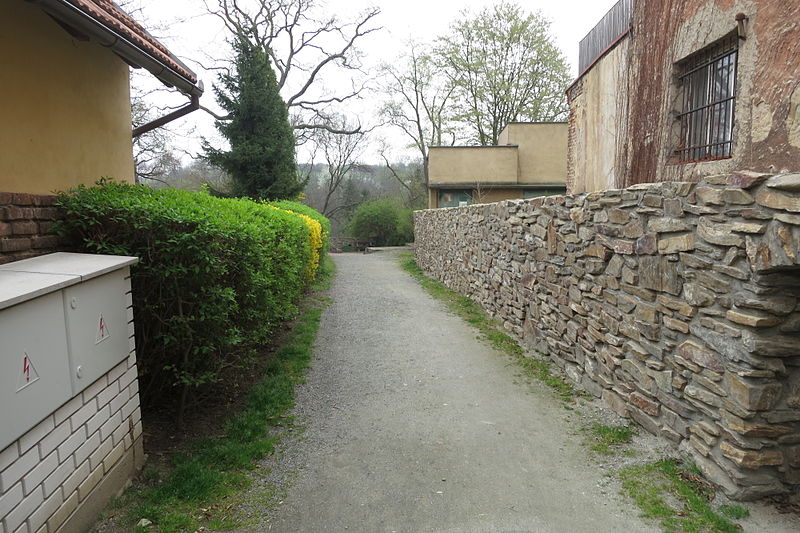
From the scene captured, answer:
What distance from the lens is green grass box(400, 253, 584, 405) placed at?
16.7ft

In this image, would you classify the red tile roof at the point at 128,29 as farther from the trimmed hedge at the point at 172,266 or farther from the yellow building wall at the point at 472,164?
the yellow building wall at the point at 472,164

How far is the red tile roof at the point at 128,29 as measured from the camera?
10.9 feet

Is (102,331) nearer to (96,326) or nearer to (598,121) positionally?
(96,326)

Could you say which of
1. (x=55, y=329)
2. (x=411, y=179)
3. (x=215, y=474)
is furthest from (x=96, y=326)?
(x=411, y=179)

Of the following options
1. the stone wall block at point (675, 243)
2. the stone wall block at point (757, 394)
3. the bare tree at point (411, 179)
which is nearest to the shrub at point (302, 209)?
the stone wall block at point (675, 243)

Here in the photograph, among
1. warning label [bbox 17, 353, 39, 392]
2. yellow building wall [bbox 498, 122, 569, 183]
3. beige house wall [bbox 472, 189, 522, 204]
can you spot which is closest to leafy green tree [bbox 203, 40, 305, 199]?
beige house wall [bbox 472, 189, 522, 204]

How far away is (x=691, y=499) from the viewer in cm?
298

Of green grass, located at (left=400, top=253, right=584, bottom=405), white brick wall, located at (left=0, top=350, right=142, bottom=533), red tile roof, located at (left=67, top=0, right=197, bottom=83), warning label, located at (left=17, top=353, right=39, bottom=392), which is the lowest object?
green grass, located at (left=400, top=253, right=584, bottom=405)

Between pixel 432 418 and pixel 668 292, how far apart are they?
225 cm

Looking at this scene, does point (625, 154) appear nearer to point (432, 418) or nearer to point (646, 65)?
point (646, 65)

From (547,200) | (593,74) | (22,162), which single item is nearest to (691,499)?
(547,200)

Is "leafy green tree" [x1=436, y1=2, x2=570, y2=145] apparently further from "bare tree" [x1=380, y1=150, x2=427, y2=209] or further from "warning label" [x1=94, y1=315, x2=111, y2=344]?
"warning label" [x1=94, y1=315, x2=111, y2=344]

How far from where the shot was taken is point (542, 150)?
20891 millimetres

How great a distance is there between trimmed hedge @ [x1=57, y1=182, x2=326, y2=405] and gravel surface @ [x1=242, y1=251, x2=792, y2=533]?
1097mm
